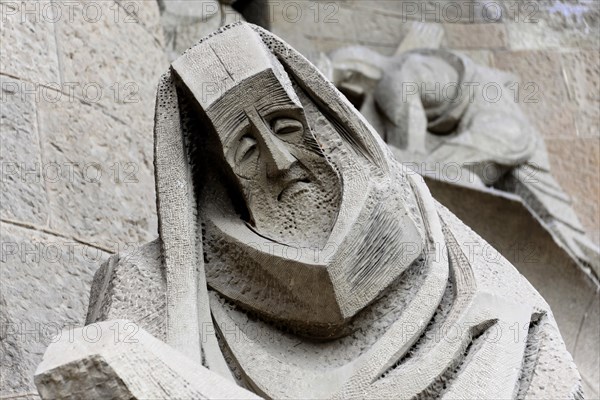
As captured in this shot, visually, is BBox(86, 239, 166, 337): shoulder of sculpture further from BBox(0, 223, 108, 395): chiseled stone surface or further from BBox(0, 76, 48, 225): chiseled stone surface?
BBox(0, 76, 48, 225): chiseled stone surface

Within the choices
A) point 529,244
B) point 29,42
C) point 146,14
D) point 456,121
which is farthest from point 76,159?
point 456,121

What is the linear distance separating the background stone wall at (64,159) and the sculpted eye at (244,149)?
0.71 m

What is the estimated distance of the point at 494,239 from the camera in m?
3.27

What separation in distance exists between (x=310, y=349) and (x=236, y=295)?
12 cm

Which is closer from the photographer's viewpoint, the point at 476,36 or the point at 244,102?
the point at 244,102

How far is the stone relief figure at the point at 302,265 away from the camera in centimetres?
175

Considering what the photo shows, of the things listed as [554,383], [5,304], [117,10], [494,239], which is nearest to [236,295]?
[554,383]

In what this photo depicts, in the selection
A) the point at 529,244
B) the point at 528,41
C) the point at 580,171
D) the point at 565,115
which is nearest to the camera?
the point at 529,244

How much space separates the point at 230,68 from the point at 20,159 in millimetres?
842

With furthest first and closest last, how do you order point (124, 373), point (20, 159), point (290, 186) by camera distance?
point (20, 159), point (290, 186), point (124, 373)

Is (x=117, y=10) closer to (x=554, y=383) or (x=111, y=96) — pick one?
(x=111, y=96)

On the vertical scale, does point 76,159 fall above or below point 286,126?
below

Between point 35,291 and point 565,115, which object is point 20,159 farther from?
point 565,115

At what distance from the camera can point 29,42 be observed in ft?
9.00
